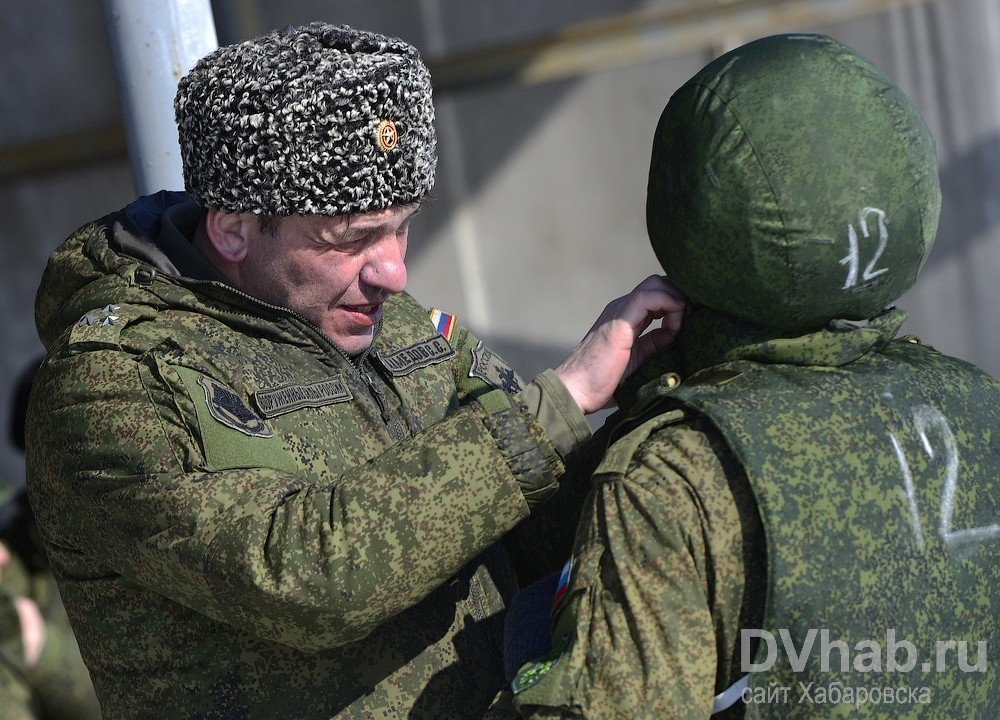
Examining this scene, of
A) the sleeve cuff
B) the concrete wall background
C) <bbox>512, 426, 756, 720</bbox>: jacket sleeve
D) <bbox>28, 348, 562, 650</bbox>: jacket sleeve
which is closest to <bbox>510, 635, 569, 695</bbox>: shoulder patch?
<bbox>512, 426, 756, 720</bbox>: jacket sleeve

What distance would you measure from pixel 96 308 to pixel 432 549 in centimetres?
69

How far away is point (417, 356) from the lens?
2.12 m

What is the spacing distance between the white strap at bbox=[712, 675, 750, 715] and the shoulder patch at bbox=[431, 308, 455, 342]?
0.97 meters

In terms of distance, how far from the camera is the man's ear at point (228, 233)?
1.93 m

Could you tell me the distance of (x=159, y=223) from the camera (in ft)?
6.87

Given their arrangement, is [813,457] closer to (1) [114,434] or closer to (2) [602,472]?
(2) [602,472]

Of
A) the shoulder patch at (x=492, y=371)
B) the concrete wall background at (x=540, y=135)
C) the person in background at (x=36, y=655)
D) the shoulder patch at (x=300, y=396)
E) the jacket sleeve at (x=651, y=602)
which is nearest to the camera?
the jacket sleeve at (x=651, y=602)

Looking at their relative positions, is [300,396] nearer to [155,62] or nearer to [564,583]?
[564,583]

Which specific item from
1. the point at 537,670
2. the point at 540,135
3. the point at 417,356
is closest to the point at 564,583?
the point at 537,670

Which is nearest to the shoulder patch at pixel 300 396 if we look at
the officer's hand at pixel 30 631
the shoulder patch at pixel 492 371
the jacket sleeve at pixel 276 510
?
the jacket sleeve at pixel 276 510

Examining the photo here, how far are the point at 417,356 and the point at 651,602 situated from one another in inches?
32.8

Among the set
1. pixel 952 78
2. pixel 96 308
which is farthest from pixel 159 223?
pixel 952 78

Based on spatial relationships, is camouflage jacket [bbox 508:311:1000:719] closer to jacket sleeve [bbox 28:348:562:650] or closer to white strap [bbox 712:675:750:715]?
white strap [bbox 712:675:750:715]
